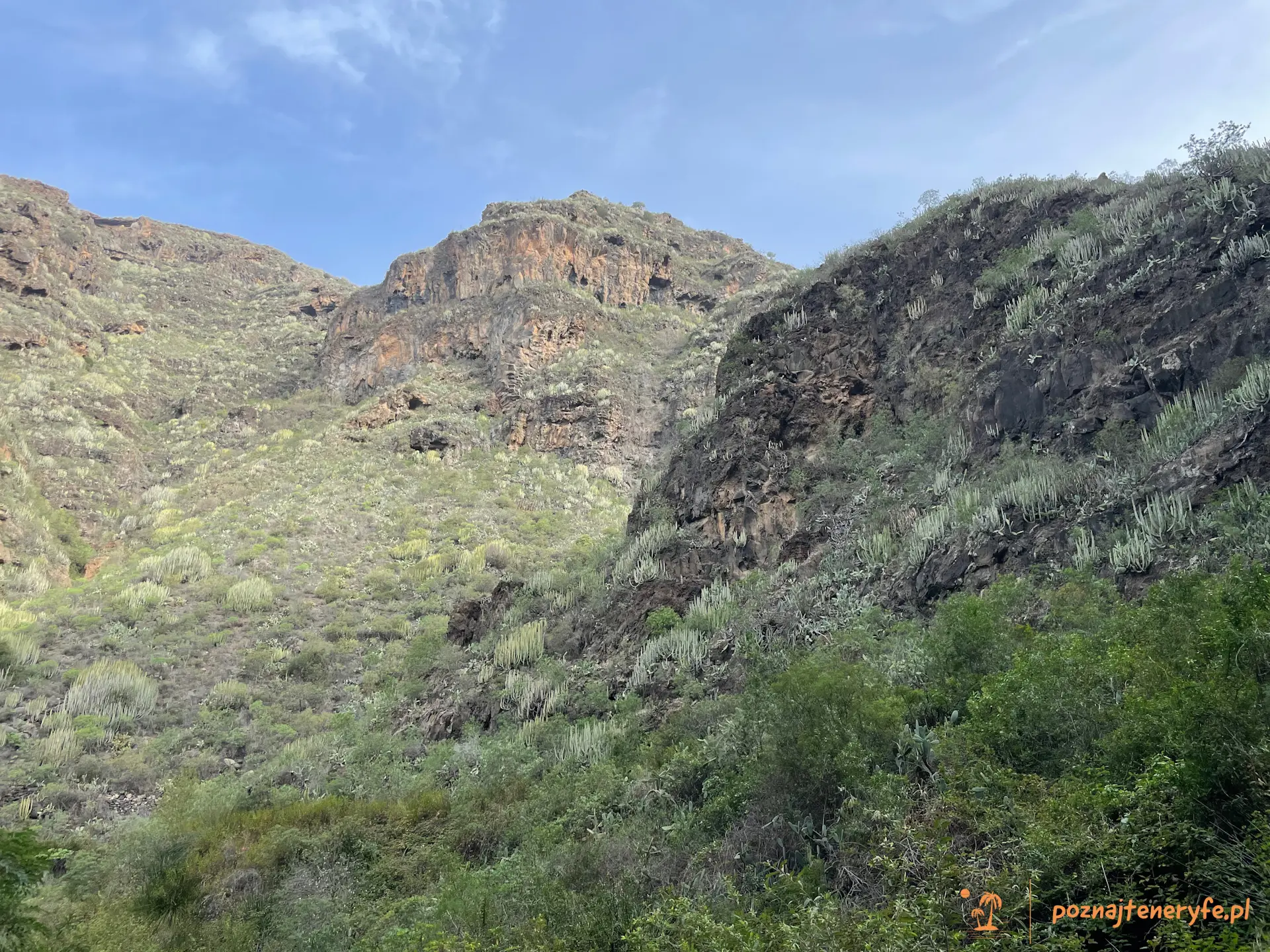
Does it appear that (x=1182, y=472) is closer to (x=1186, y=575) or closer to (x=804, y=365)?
(x=1186, y=575)

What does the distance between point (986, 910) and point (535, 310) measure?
160 feet

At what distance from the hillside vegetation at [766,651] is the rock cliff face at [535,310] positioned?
25.1 feet

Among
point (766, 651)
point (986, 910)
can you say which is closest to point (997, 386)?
point (766, 651)

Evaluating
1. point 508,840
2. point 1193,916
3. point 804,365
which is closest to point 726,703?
point 508,840

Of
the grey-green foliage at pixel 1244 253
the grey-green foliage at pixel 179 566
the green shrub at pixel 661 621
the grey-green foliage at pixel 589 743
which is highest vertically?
the grey-green foliage at pixel 1244 253

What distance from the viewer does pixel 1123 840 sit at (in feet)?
15.1

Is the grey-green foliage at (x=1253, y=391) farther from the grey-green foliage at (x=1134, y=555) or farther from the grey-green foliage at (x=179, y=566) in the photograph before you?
the grey-green foliage at (x=179, y=566)

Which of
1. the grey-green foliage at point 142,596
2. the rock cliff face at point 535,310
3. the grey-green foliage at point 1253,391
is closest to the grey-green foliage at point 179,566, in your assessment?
the grey-green foliage at point 142,596

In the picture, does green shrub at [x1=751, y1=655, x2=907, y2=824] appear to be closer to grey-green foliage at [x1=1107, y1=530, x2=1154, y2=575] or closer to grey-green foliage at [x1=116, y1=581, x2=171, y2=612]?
grey-green foliage at [x1=1107, y1=530, x2=1154, y2=575]

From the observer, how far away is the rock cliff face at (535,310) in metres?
45.1

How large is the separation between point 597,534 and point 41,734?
70.2ft

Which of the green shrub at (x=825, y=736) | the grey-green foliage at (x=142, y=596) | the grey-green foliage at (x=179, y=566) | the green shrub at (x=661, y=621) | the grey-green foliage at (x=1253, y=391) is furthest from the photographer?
the grey-green foliage at (x=179, y=566)

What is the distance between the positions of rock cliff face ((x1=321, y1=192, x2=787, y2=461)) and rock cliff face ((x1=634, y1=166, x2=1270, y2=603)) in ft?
72.1

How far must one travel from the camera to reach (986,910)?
454 centimetres
